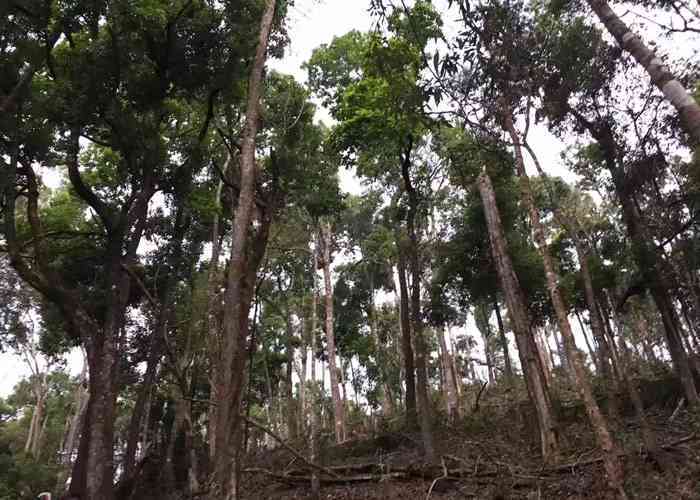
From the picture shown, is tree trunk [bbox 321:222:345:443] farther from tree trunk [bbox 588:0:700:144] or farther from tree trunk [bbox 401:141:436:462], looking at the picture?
tree trunk [bbox 588:0:700:144]

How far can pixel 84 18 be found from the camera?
1048 cm

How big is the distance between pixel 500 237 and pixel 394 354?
19085 mm

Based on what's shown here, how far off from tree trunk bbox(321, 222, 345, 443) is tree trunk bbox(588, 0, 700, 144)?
587 inches

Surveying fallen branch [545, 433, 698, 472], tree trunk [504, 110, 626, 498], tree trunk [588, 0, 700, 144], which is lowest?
fallen branch [545, 433, 698, 472]

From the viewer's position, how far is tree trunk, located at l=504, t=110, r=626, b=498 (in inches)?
254

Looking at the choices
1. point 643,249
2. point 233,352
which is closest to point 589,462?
point 233,352

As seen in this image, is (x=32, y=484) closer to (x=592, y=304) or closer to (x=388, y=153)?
(x=388, y=153)

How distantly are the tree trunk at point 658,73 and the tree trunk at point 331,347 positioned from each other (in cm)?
1490

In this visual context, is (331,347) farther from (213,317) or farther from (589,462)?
(589,462)

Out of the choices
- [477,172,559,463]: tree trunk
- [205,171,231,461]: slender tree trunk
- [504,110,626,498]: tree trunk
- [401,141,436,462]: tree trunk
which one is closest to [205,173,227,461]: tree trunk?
[205,171,231,461]: slender tree trunk

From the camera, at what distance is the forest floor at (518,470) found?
7688 mm

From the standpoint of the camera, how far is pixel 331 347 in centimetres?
1928

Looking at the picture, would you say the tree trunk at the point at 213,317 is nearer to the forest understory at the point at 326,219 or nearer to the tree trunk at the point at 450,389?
the forest understory at the point at 326,219

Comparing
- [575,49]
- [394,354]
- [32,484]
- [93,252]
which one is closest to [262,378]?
[394,354]
